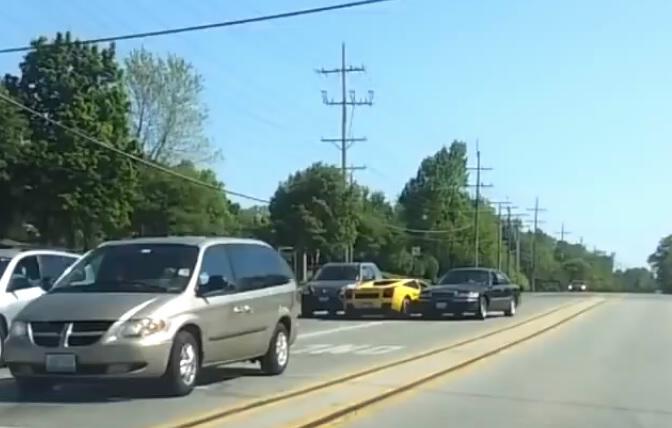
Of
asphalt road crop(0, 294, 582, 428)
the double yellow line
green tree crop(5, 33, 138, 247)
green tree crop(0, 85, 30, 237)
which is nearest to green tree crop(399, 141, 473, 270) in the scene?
green tree crop(5, 33, 138, 247)

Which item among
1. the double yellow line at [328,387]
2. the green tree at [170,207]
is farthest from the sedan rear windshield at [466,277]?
the green tree at [170,207]

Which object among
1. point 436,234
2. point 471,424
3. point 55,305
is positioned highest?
point 436,234

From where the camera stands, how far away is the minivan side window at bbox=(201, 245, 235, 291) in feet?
48.8

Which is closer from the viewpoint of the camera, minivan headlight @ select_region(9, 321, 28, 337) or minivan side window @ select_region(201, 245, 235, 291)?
minivan headlight @ select_region(9, 321, 28, 337)

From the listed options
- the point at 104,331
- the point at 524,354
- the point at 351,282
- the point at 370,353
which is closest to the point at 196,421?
the point at 104,331

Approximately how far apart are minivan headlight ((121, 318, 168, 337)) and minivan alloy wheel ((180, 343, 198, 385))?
52 centimetres

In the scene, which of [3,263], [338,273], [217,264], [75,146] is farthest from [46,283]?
[75,146]

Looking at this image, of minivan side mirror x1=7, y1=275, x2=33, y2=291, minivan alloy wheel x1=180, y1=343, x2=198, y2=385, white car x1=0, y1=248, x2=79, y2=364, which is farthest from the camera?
minivan side mirror x1=7, y1=275, x2=33, y2=291

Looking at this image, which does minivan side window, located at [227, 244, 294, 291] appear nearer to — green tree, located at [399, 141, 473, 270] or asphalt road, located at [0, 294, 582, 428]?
asphalt road, located at [0, 294, 582, 428]

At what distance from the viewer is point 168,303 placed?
542 inches

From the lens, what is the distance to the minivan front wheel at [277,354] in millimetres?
16359

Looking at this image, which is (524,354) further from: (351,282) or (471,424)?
(351,282)

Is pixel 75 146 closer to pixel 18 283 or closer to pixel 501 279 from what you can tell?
pixel 501 279

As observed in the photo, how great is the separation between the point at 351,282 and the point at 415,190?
76406 mm
